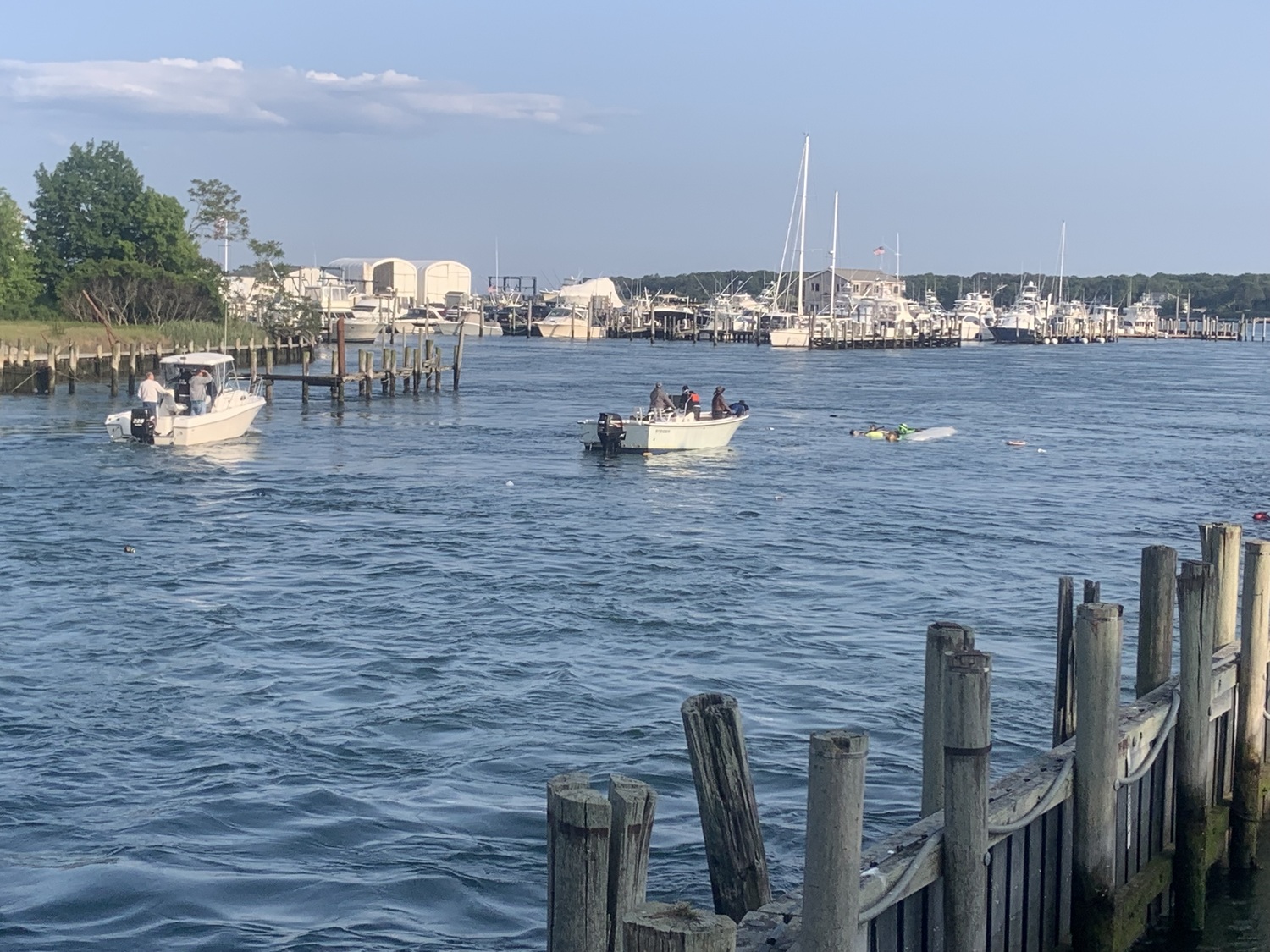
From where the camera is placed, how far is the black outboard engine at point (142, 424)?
38.5 m

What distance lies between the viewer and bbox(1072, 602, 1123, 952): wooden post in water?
26.9ft

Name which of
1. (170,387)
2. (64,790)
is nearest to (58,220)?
(170,387)

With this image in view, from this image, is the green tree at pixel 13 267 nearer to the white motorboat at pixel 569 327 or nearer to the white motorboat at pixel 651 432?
the white motorboat at pixel 651 432

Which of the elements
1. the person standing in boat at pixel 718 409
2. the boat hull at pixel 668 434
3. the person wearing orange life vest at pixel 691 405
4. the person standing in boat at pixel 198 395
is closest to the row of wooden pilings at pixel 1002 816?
the boat hull at pixel 668 434

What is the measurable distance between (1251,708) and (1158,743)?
1750mm

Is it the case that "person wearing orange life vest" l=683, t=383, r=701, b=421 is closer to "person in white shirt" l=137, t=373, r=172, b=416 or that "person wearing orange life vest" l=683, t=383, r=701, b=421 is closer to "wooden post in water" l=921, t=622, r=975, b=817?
"person in white shirt" l=137, t=373, r=172, b=416

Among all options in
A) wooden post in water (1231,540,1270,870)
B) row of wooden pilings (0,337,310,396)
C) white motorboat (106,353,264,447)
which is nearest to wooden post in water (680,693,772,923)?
wooden post in water (1231,540,1270,870)

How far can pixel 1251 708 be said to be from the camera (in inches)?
423

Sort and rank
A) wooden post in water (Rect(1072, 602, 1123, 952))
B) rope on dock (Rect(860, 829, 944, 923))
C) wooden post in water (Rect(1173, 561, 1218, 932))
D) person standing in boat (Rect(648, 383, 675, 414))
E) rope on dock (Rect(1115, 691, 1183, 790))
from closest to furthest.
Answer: rope on dock (Rect(860, 829, 944, 923))
wooden post in water (Rect(1072, 602, 1123, 952))
rope on dock (Rect(1115, 691, 1183, 790))
wooden post in water (Rect(1173, 561, 1218, 932))
person standing in boat (Rect(648, 383, 675, 414))

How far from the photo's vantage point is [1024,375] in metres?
95.3

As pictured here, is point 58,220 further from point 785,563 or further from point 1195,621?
point 1195,621

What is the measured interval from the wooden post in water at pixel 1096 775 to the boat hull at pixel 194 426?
110 feet

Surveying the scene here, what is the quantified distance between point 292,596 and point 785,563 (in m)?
7.97

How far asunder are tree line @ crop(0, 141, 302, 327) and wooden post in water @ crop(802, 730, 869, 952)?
77.7m
